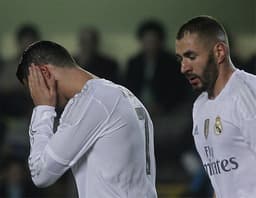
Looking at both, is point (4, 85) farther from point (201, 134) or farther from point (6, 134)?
point (201, 134)

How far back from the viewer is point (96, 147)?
3404 mm

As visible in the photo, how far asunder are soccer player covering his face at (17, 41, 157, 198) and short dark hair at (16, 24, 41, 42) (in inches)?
172

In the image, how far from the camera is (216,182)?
143 inches

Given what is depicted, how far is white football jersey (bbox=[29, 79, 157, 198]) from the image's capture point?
132 inches

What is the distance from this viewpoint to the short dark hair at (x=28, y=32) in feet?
25.9

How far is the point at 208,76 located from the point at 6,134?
4.39 metres

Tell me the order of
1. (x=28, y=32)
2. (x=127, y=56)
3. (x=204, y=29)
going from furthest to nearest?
(x=127, y=56)
(x=28, y=32)
(x=204, y=29)

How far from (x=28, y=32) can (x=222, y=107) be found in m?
4.61

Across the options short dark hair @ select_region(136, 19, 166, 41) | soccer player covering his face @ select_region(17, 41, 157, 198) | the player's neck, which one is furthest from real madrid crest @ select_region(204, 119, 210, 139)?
short dark hair @ select_region(136, 19, 166, 41)

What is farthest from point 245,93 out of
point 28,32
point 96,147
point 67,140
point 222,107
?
point 28,32

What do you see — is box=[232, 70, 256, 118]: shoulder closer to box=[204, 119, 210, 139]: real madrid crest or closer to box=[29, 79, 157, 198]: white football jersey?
box=[204, 119, 210, 139]: real madrid crest

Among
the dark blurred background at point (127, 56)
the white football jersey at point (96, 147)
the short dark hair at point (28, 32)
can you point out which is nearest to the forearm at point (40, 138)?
the white football jersey at point (96, 147)

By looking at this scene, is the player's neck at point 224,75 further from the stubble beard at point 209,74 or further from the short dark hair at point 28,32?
the short dark hair at point 28,32

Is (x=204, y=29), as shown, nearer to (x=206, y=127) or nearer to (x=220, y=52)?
(x=220, y=52)
